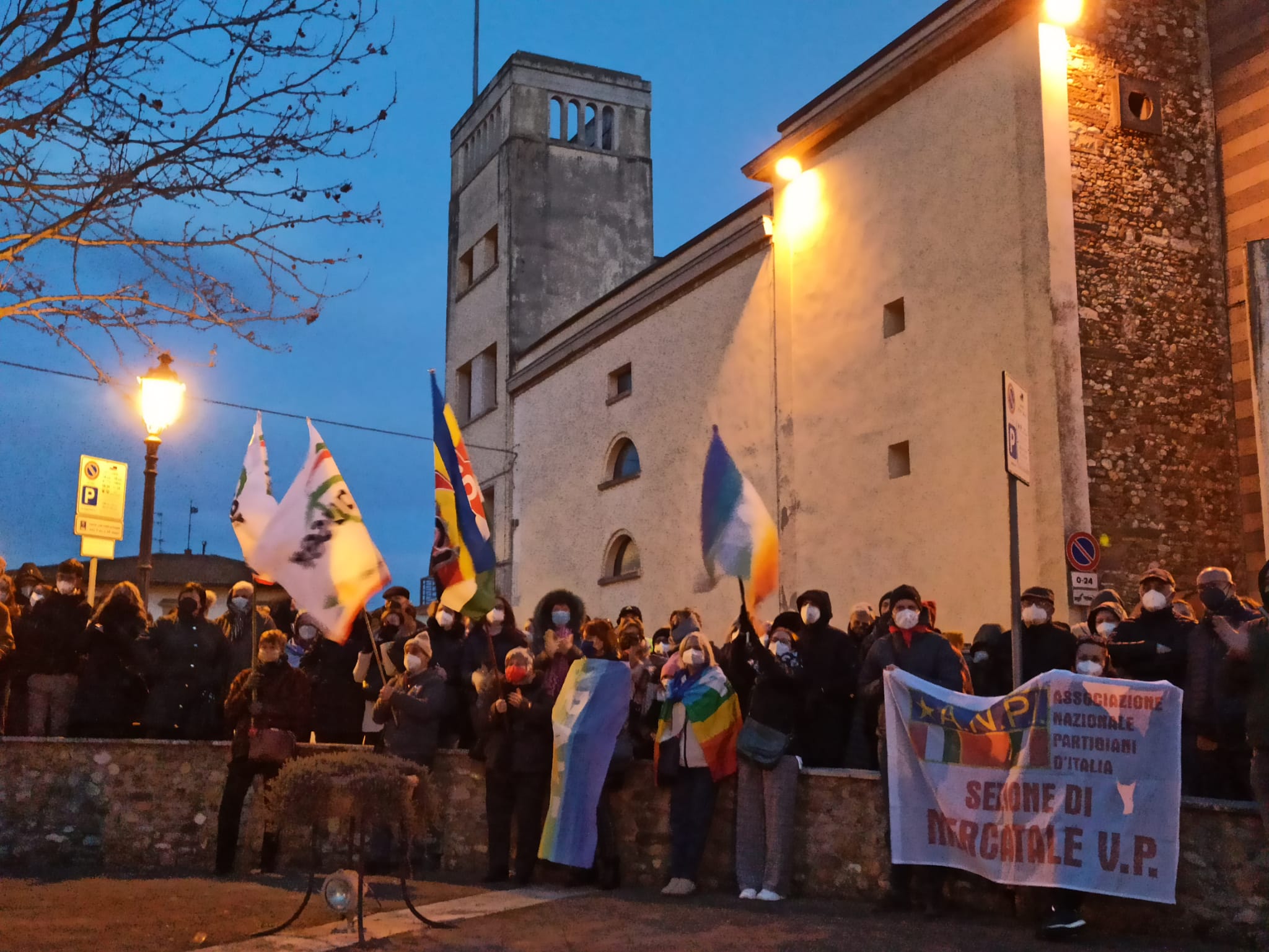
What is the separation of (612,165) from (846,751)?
2374 centimetres

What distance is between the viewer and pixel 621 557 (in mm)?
25359

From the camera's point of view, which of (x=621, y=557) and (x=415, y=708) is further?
(x=621, y=557)

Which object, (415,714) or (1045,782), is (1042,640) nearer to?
(1045,782)

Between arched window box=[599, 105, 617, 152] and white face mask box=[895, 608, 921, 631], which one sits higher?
arched window box=[599, 105, 617, 152]

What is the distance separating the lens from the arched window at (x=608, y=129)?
31.4 meters

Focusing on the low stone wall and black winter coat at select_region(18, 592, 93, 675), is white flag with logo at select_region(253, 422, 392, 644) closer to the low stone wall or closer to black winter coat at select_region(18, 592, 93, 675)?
the low stone wall

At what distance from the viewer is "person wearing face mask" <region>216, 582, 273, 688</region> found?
1171 centimetres

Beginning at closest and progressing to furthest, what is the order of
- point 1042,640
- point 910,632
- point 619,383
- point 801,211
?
point 910,632 < point 1042,640 < point 801,211 < point 619,383

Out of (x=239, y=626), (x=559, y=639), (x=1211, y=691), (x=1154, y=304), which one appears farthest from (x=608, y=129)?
(x=1211, y=691)

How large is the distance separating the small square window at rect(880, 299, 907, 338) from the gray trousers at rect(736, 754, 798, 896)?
995cm

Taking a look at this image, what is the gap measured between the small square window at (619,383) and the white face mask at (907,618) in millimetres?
16704

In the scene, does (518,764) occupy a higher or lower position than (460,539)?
lower

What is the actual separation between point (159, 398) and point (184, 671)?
276 cm

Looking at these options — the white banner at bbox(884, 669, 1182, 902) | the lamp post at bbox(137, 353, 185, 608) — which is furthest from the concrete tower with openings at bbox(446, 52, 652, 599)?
the white banner at bbox(884, 669, 1182, 902)
